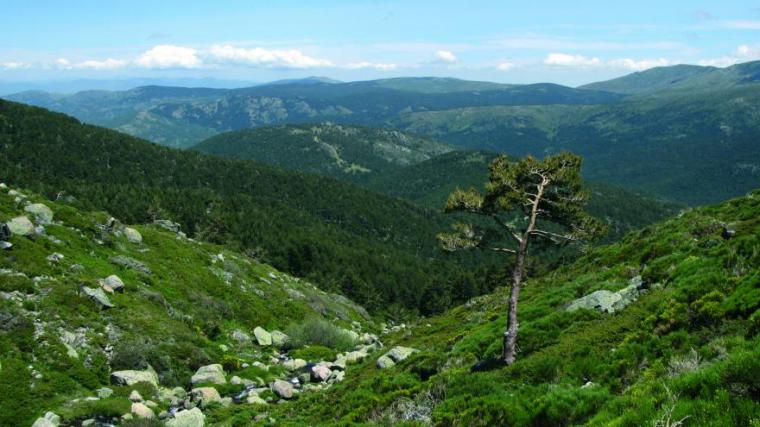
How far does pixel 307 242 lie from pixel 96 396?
430 feet

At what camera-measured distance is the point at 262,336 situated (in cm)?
4238

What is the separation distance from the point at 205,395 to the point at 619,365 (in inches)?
805

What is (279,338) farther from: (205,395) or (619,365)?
(619,365)

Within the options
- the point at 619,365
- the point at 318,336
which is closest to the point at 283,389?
the point at 318,336

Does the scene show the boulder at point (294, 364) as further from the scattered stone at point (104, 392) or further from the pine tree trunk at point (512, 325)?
the pine tree trunk at point (512, 325)

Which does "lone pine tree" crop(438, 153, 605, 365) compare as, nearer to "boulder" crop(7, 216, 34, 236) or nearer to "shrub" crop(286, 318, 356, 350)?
"shrub" crop(286, 318, 356, 350)

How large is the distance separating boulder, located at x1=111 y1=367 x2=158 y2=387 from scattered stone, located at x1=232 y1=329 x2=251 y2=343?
43.2 feet

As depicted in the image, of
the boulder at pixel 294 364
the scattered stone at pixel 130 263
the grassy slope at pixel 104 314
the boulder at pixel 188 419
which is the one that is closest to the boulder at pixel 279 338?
the grassy slope at pixel 104 314

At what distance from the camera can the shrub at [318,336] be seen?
42.6m

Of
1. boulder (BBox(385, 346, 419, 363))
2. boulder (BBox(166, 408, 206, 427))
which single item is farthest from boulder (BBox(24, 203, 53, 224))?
boulder (BBox(385, 346, 419, 363))

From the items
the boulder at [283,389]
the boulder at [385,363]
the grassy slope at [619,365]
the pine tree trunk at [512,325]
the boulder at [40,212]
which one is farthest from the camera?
the boulder at [40,212]

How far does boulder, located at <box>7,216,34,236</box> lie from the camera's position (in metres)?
34.1

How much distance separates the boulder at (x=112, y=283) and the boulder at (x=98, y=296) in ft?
5.54

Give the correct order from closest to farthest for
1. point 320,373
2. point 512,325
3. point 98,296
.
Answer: point 512,325
point 320,373
point 98,296
